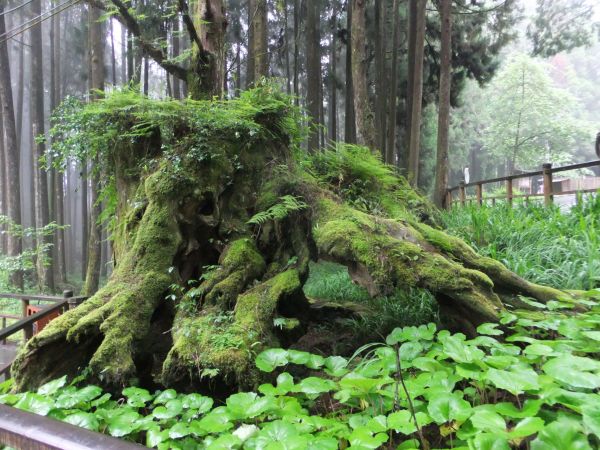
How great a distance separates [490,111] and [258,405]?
34360 mm

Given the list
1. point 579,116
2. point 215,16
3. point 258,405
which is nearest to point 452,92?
point 215,16

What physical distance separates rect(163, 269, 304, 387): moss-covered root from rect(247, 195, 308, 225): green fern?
1.79 ft

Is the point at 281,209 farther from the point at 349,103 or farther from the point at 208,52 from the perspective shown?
the point at 349,103

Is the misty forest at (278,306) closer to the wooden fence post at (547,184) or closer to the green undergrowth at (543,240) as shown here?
the green undergrowth at (543,240)

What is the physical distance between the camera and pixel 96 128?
3652mm

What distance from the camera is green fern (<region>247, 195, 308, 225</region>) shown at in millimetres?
3122

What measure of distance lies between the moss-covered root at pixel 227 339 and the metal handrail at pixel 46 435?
4.40ft

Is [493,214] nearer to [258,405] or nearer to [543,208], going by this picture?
[543,208]

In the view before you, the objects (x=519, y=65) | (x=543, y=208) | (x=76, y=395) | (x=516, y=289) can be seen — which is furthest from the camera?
(x=519, y=65)

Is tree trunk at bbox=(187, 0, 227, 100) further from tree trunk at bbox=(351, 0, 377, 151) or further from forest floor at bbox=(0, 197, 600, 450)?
tree trunk at bbox=(351, 0, 377, 151)

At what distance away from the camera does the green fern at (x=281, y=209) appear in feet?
10.2

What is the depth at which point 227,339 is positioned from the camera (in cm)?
240

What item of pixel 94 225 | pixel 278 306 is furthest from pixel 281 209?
pixel 94 225

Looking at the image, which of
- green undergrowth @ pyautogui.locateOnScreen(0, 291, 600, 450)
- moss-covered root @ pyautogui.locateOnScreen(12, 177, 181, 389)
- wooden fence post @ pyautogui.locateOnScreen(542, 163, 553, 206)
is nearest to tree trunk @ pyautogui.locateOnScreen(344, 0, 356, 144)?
wooden fence post @ pyautogui.locateOnScreen(542, 163, 553, 206)
